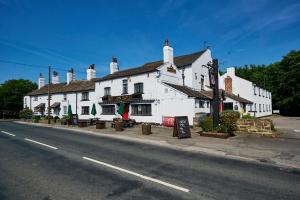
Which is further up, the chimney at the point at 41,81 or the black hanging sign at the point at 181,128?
the chimney at the point at 41,81

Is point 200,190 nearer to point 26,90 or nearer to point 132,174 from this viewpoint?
point 132,174

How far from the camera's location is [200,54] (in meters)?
32.1

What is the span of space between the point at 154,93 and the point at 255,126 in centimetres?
1223

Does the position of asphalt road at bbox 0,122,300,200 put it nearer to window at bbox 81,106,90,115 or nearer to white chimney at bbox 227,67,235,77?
window at bbox 81,106,90,115

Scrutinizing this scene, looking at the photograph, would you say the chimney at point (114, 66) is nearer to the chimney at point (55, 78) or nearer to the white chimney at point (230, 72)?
the white chimney at point (230, 72)

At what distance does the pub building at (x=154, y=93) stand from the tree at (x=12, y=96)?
96.0ft

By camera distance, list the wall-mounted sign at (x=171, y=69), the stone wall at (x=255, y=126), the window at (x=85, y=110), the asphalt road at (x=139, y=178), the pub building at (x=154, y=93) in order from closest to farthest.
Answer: the asphalt road at (x=139, y=178)
the stone wall at (x=255, y=126)
the pub building at (x=154, y=93)
the wall-mounted sign at (x=171, y=69)
the window at (x=85, y=110)

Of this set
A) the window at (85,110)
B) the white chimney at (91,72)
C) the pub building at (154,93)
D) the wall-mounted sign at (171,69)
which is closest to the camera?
the pub building at (154,93)

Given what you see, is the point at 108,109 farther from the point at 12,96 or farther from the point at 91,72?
the point at 12,96

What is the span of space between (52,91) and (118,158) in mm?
39019

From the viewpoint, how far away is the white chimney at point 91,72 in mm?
40625

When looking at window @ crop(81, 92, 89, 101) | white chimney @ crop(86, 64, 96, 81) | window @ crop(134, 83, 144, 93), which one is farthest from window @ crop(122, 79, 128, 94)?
white chimney @ crop(86, 64, 96, 81)

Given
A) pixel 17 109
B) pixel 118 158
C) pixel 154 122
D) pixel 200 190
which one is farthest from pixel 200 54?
pixel 17 109

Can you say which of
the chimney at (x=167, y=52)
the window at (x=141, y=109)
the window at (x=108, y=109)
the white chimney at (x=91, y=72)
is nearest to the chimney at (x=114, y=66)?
the white chimney at (x=91, y=72)
